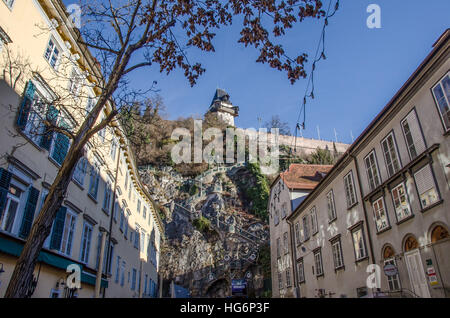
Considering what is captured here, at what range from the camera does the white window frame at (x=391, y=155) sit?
13561 millimetres

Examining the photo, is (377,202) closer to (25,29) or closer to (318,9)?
(318,9)

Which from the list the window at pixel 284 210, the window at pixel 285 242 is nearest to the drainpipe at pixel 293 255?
the window at pixel 285 242

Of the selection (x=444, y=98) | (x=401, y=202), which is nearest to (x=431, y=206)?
(x=401, y=202)

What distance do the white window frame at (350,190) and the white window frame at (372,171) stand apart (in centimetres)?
149

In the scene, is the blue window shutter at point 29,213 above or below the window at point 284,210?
below

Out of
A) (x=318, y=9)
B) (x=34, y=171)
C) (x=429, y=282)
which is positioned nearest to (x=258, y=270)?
(x=429, y=282)

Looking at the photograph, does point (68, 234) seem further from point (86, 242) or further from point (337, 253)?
point (337, 253)

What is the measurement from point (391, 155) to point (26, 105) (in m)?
14.2

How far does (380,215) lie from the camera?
14.7 metres

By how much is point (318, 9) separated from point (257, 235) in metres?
45.3

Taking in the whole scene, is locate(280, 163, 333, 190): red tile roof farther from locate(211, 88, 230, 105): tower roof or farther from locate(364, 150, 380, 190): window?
locate(211, 88, 230, 105): tower roof

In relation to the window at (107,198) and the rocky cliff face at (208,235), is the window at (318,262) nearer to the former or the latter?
the window at (107,198)

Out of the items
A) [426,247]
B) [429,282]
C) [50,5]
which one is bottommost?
[429,282]
